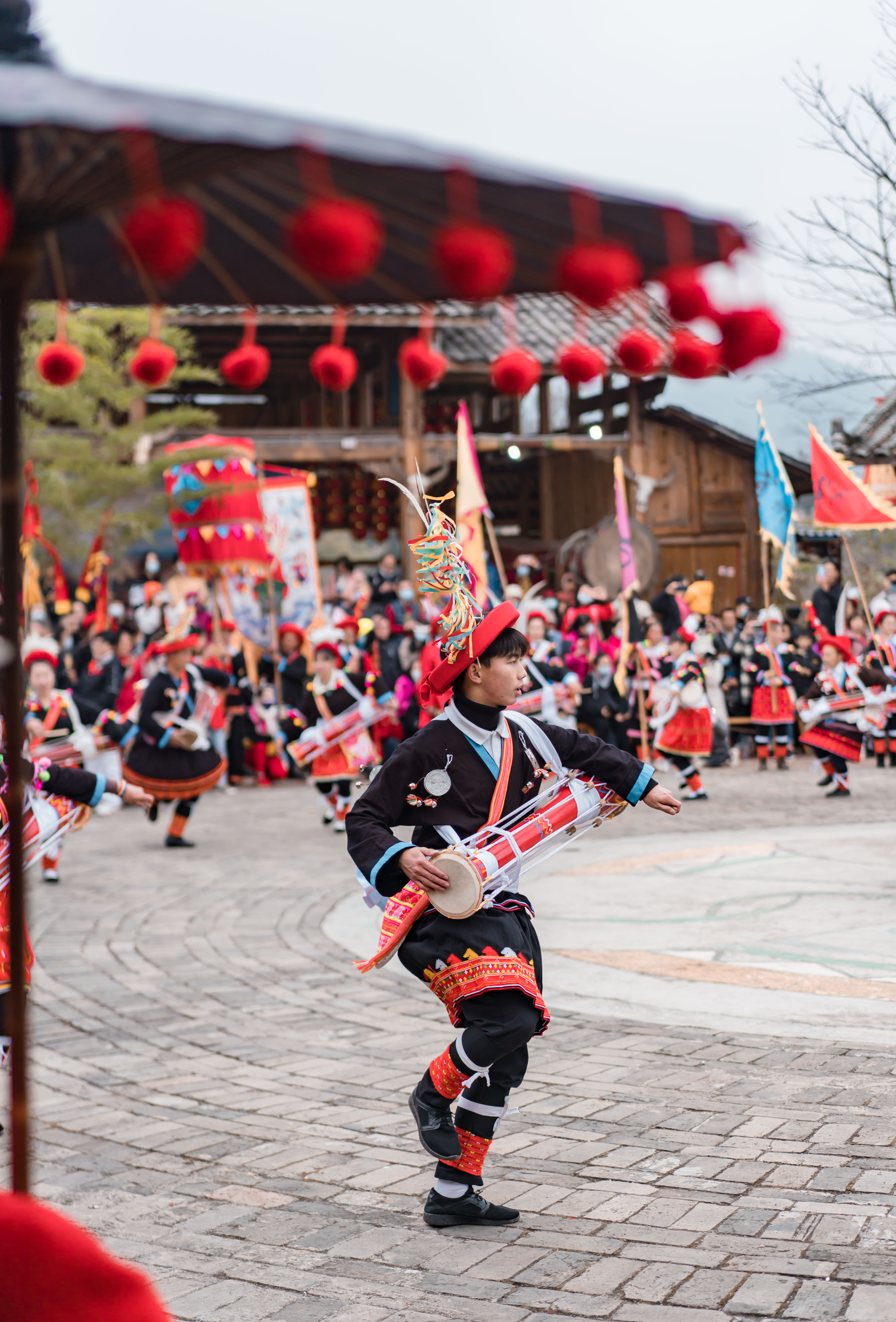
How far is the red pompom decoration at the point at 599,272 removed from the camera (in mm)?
2010

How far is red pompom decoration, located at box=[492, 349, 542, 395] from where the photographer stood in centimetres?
228

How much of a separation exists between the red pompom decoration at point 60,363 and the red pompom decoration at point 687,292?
3.27 ft

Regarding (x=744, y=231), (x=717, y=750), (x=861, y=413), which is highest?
(x=861, y=413)

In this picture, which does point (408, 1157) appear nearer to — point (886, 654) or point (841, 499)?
point (841, 499)

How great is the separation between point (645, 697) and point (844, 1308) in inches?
562

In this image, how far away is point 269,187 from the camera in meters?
2.16

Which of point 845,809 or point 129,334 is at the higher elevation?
point 129,334

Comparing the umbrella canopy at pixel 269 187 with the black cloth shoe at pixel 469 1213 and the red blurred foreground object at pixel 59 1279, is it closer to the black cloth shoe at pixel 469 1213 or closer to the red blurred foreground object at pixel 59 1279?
the red blurred foreground object at pixel 59 1279

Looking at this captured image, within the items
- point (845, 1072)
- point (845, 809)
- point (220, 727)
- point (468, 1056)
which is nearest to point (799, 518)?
point (845, 809)

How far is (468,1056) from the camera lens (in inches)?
160

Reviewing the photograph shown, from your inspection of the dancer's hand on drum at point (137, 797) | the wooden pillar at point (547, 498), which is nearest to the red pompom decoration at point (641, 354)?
the dancer's hand on drum at point (137, 797)

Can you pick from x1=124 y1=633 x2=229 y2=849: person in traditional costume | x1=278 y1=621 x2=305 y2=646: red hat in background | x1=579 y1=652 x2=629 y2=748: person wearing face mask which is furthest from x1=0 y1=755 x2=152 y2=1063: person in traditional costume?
x1=579 y1=652 x2=629 y2=748: person wearing face mask

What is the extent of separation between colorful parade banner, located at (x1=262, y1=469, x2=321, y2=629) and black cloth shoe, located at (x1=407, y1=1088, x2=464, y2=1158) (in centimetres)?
1350

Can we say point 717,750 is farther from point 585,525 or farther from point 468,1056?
point 468,1056
